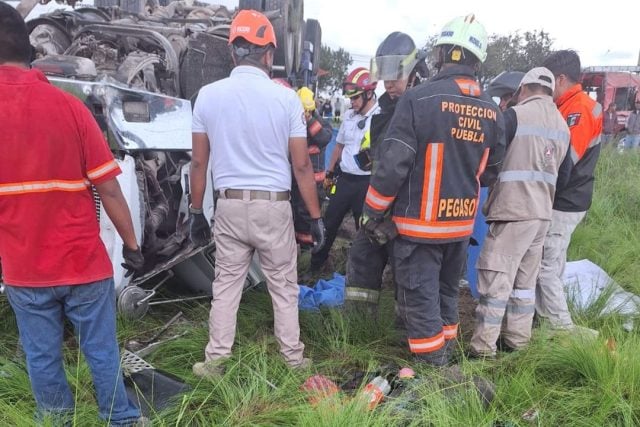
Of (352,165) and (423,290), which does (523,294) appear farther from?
(352,165)

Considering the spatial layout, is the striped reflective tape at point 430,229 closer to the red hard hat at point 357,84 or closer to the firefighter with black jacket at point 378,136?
the firefighter with black jacket at point 378,136

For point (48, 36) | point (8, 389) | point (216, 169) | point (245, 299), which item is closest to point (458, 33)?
point (216, 169)

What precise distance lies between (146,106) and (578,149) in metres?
2.46

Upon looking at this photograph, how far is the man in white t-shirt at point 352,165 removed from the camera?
165 inches

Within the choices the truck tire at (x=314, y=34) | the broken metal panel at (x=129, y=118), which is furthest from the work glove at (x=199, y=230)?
the truck tire at (x=314, y=34)

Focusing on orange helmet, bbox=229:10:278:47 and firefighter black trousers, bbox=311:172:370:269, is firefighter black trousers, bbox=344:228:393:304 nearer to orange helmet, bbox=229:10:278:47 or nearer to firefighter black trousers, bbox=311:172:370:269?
orange helmet, bbox=229:10:278:47

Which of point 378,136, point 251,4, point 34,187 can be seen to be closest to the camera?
point 34,187

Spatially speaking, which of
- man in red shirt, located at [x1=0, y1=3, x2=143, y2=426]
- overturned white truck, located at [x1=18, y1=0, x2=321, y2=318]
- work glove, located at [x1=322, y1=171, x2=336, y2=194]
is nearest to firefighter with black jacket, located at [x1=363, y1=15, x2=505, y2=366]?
overturned white truck, located at [x1=18, y1=0, x2=321, y2=318]

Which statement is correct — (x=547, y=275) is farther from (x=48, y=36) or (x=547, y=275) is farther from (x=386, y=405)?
(x=48, y=36)

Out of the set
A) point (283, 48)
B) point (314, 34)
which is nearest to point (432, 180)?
point (283, 48)

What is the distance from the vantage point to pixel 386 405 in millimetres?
1970

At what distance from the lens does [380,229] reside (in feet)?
8.06

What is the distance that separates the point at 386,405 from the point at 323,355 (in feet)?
2.56

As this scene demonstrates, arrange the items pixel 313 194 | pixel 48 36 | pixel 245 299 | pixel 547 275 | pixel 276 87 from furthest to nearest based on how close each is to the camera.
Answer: pixel 48 36 < pixel 245 299 < pixel 547 275 < pixel 313 194 < pixel 276 87
